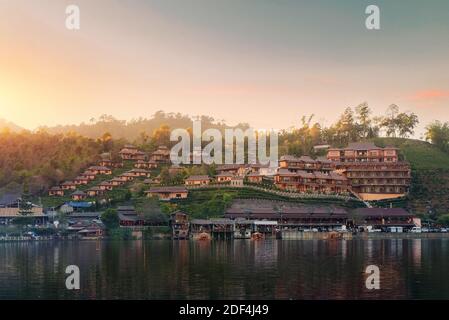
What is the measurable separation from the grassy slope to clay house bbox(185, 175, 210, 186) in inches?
952

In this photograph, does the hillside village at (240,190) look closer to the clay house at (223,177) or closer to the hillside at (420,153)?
the clay house at (223,177)

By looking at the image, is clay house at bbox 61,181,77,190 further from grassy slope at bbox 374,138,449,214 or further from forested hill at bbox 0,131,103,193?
grassy slope at bbox 374,138,449,214

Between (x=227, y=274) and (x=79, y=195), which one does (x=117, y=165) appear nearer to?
(x=79, y=195)

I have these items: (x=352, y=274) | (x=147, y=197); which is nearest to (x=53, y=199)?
(x=147, y=197)

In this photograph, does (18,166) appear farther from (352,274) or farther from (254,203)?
(352,274)

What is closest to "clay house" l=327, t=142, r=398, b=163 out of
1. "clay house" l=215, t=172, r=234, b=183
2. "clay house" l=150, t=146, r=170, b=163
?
"clay house" l=215, t=172, r=234, b=183

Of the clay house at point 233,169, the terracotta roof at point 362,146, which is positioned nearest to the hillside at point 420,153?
the terracotta roof at point 362,146

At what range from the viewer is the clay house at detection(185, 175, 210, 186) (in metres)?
84.0

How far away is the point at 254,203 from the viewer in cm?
7719

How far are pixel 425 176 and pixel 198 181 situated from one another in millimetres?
33015

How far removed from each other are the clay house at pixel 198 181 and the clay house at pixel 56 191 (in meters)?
17.6

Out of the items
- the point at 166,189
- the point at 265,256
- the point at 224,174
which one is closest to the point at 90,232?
the point at 166,189

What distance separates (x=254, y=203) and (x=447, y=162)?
36766 millimetres

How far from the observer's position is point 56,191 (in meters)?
86.7
